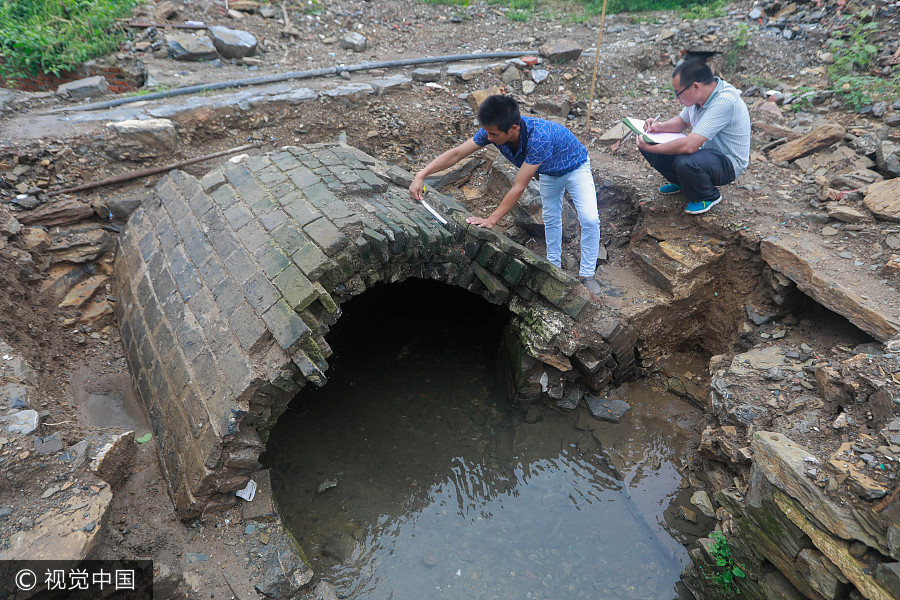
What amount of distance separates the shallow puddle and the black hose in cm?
388

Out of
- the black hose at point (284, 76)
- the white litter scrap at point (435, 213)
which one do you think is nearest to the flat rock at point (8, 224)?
the black hose at point (284, 76)

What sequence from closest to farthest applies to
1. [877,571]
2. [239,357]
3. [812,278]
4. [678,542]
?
1. [877,571]
2. [239,357]
3. [678,542]
4. [812,278]

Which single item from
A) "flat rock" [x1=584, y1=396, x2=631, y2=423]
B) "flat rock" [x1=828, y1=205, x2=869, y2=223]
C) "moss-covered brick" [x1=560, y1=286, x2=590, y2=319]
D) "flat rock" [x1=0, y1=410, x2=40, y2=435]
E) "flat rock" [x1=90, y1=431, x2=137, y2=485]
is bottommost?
"flat rock" [x1=584, y1=396, x2=631, y2=423]

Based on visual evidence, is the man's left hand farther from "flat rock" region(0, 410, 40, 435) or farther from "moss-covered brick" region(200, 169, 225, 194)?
"flat rock" region(0, 410, 40, 435)

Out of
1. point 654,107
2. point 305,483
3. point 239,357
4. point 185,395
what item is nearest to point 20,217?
point 185,395

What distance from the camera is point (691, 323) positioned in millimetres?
5484

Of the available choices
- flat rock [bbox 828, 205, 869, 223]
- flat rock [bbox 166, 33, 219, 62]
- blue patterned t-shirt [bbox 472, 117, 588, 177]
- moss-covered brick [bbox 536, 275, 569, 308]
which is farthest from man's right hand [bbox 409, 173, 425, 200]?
flat rock [bbox 166, 33, 219, 62]

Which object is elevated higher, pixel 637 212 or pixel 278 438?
pixel 637 212

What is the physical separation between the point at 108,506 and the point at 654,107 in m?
7.87

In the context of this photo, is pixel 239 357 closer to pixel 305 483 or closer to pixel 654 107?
pixel 305 483

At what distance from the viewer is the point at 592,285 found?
5219mm

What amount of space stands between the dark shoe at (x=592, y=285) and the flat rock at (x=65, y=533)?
4322 millimetres

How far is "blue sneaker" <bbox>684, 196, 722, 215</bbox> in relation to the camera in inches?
209

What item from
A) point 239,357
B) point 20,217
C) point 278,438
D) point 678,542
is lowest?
point 278,438
